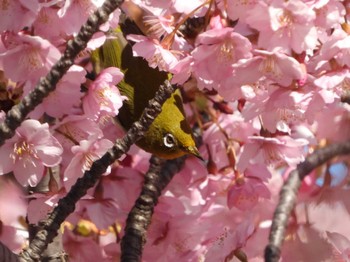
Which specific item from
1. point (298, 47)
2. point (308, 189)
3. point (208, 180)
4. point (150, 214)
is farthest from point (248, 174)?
point (298, 47)

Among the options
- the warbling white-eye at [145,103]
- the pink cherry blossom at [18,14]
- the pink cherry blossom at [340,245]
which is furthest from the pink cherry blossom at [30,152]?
the pink cherry blossom at [340,245]

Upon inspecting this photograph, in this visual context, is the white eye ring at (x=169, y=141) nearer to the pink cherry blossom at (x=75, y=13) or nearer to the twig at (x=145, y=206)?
the twig at (x=145, y=206)

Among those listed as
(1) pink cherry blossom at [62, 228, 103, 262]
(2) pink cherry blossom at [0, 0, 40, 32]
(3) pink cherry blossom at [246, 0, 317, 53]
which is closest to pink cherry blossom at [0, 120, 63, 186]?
(2) pink cherry blossom at [0, 0, 40, 32]

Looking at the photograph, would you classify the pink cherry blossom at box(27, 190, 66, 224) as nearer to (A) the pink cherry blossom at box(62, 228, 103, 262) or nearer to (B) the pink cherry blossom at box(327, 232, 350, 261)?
(A) the pink cherry blossom at box(62, 228, 103, 262)

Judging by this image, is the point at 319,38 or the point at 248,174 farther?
the point at 248,174

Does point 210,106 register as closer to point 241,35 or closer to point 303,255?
point 303,255

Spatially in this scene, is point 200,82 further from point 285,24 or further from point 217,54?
point 285,24

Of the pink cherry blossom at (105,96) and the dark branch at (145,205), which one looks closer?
the pink cherry blossom at (105,96)
